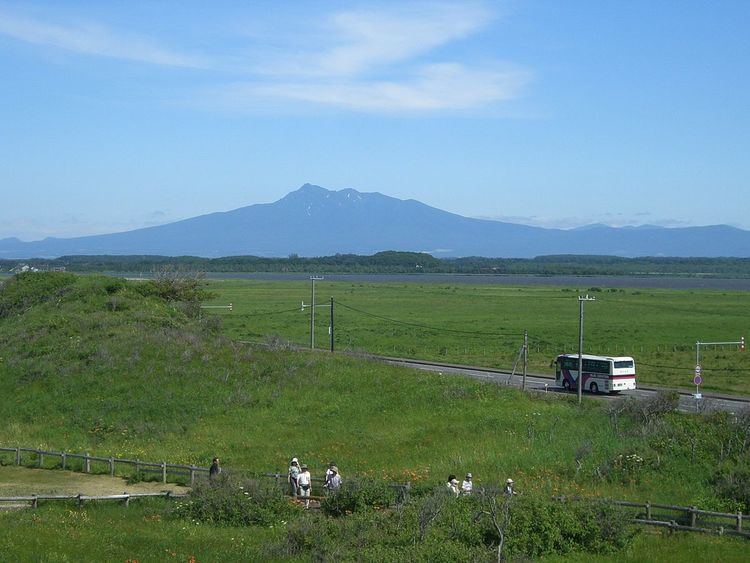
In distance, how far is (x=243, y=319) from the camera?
3676 inches

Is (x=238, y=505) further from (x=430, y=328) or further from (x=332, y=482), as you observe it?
(x=430, y=328)

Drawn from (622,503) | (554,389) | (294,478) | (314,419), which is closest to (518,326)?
(554,389)

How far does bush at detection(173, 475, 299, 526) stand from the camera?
22672 mm

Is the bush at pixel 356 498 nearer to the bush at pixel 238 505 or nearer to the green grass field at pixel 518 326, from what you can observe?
the bush at pixel 238 505

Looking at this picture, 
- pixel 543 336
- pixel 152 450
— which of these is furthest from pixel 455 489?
pixel 543 336

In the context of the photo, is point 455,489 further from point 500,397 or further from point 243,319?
point 243,319

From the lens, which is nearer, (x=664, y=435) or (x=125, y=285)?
(x=664, y=435)

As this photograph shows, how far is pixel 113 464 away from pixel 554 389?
2960 cm

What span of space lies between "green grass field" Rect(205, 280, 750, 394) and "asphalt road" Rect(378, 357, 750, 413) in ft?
11.8

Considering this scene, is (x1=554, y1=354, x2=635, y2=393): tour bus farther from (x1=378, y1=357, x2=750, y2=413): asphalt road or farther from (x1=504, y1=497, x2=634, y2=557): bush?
(x1=504, y1=497, x2=634, y2=557): bush

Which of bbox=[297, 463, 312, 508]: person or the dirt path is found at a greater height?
bbox=[297, 463, 312, 508]: person

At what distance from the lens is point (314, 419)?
3709 centimetres

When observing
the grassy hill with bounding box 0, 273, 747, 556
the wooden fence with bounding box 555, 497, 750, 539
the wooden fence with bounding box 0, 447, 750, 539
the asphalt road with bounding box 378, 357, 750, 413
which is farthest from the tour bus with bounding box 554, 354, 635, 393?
the wooden fence with bounding box 555, 497, 750, 539

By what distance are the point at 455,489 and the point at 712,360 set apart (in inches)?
1875
